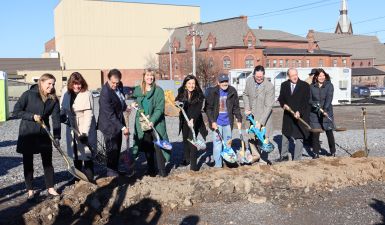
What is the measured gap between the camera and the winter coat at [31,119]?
6.06m

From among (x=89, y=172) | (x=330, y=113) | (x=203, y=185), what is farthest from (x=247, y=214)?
(x=330, y=113)

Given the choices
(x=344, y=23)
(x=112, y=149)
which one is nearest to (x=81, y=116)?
(x=112, y=149)

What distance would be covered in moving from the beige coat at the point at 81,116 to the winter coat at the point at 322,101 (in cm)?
441

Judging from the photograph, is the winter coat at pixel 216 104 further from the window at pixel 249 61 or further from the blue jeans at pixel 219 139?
the window at pixel 249 61

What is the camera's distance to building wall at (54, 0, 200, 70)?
8088 cm

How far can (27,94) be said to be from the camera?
6.10 metres

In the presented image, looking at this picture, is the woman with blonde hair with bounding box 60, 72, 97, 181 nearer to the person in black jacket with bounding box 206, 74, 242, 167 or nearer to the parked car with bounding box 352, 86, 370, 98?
the person in black jacket with bounding box 206, 74, 242, 167

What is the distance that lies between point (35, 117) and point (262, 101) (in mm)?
3886

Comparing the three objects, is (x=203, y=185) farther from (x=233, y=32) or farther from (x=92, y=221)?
(x=233, y=32)

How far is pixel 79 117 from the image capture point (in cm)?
680

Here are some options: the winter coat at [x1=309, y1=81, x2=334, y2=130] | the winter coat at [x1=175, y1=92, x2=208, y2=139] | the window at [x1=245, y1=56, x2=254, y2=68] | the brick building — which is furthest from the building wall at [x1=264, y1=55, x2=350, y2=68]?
the winter coat at [x1=175, y1=92, x2=208, y2=139]

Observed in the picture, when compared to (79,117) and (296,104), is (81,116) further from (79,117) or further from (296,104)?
(296,104)

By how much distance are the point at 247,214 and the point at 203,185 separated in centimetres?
89

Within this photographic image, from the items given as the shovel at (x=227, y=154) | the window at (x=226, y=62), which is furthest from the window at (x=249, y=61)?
the shovel at (x=227, y=154)
